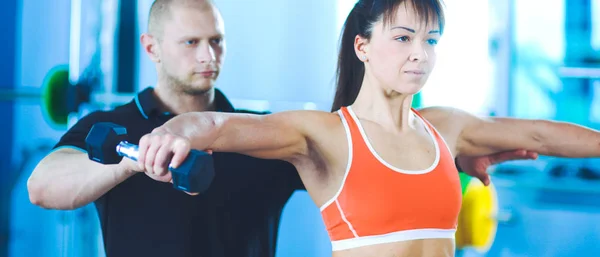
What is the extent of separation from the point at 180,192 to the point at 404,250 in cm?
60

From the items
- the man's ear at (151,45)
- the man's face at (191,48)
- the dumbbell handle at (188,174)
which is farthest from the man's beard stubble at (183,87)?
the dumbbell handle at (188,174)

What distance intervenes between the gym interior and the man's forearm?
820 mm

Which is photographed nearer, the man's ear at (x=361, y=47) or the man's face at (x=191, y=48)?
the man's ear at (x=361, y=47)

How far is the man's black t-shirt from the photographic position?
1618 millimetres

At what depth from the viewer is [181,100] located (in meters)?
1.77

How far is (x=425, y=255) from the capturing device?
1392 mm

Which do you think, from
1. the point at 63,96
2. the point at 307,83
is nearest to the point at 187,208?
the point at 307,83

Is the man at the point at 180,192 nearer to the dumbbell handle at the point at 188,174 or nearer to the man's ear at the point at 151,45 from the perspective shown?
the man's ear at the point at 151,45

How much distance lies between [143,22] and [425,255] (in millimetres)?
2280

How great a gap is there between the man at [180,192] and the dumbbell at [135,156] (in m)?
0.43

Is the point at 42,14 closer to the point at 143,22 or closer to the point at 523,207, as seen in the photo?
the point at 143,22

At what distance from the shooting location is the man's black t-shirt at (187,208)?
1618 millimetres

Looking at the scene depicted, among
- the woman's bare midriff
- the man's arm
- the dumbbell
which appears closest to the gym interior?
the woman's bare midriff

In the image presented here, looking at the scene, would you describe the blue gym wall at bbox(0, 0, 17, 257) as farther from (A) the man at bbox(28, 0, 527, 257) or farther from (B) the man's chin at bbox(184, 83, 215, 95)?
(B) the man's chin at bbox(184, 83, 215, 95)
